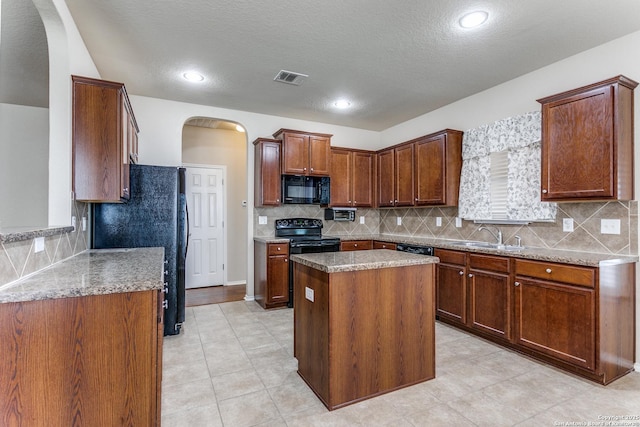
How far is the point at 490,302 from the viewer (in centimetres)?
303

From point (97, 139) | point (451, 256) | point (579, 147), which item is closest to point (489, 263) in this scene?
point (451, 256)

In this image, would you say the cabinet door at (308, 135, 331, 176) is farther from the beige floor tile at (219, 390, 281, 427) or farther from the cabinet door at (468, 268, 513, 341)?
the beige floor tile at (219, 390, 281, 427)

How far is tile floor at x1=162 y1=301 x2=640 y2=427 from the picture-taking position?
192cm

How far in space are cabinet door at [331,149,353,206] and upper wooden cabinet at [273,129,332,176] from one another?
0.17 m

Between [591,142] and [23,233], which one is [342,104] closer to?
[591,142]

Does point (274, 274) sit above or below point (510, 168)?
below

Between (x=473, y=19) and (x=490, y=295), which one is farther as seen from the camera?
(x=490, y=295)

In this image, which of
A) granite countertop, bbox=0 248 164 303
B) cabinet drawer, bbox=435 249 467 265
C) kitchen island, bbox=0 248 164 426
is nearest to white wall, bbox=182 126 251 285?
cabinet drawer, bbox=435 249 467 265

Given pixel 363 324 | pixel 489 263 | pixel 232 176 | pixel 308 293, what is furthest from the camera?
pixel 232 176

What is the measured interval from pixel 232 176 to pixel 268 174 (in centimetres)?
157

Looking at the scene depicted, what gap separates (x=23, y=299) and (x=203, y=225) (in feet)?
14.1

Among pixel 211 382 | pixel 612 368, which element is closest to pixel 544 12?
pixel 612 368

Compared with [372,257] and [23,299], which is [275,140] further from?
[23,299]

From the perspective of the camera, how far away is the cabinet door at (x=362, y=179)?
5.05 meters
